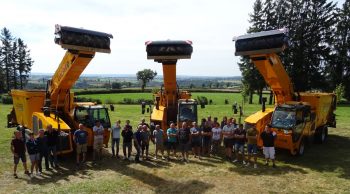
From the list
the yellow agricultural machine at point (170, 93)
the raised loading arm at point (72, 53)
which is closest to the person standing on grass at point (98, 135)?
the raised loading arm at point (72, 53)

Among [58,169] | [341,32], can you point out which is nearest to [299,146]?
[58,169]

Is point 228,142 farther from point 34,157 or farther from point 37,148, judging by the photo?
point 34,157

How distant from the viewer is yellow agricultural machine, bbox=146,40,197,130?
639 inches

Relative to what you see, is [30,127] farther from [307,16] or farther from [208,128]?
[307,16]

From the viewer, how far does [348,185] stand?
38.3 feet

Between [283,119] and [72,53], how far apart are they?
9381mm

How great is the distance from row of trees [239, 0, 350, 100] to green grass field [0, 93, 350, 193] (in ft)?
107

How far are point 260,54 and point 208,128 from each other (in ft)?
12.9

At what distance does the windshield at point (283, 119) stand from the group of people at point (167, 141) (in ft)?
4.21

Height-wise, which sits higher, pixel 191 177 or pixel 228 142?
pixel 228 142

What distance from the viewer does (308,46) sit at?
4712 cm

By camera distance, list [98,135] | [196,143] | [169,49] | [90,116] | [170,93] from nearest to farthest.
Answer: [98,135] < [196,143] < [90,116] < [169,49] < [170,93]

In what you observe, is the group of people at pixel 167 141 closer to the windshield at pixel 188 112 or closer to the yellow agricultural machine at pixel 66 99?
the yellow agricultural machine at pixel 66 99

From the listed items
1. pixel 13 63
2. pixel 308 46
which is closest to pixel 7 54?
pixel 13 63
